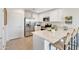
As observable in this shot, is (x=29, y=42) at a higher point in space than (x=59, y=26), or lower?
lower

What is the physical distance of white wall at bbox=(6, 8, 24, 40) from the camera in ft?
4.75

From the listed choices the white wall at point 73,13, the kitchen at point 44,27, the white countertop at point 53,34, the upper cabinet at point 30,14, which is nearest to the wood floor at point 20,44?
the kitchen at point 44,27

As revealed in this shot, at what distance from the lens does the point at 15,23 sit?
148 cm

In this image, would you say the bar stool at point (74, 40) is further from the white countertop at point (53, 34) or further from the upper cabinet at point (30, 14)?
the upper cabinet at point (30, 14)

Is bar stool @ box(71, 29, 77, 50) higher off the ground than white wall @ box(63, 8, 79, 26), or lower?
lower

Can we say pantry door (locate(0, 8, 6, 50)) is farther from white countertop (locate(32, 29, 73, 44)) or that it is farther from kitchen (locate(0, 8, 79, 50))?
white countertop (locate(32, 29, 73, 44))

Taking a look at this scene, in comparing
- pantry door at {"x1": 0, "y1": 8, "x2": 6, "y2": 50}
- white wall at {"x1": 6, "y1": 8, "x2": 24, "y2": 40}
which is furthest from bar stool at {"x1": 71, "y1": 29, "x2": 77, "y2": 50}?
pantry door at {"x1": 0, "y1": 8, "x2": 6, "y2": 50}

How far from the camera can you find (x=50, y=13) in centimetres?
147

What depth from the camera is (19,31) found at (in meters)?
1.49
